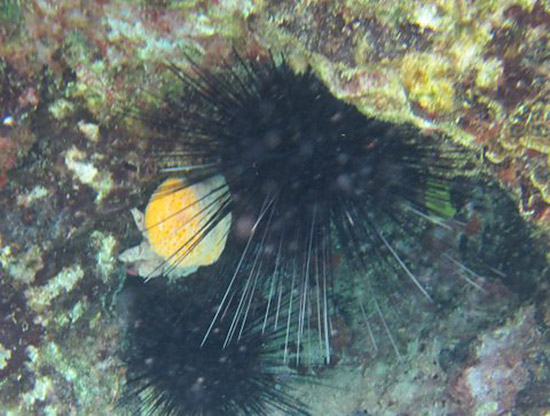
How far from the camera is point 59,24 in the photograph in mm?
2299

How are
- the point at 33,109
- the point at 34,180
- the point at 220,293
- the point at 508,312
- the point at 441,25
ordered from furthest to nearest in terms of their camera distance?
1. the point at 508,312
2. the point at 220,293
3. the point at 34,180
4. the point at 33,109
5. the point at 441,25

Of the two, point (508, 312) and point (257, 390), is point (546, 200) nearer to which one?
point (508, 312)

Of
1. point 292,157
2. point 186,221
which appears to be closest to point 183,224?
point 186,221

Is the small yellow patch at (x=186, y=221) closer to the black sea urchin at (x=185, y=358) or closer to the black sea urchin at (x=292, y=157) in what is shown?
the black sea urchin at (x=292, y=157)

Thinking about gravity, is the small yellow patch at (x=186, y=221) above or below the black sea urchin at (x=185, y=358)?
above

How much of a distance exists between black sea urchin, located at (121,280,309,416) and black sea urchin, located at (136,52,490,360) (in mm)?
1078

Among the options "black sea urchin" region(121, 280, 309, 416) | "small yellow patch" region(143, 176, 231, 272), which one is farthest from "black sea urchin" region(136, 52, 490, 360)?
"black sea urchin" region(121, 280, 309, 416)

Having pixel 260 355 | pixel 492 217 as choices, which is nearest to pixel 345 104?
pixel 492 217

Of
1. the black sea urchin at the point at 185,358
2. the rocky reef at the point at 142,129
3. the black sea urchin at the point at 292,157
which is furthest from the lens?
the black sea urchin at the point at 185,358

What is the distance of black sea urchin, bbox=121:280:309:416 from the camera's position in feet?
12.3

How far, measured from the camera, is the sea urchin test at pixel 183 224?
2871mm

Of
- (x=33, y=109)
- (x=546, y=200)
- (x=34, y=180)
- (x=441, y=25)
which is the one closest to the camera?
(x=441, y=25)

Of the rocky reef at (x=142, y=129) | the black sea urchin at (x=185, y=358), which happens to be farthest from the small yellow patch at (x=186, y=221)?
the black sea urchin at (x=185, y=358)

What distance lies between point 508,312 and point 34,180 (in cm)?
356
